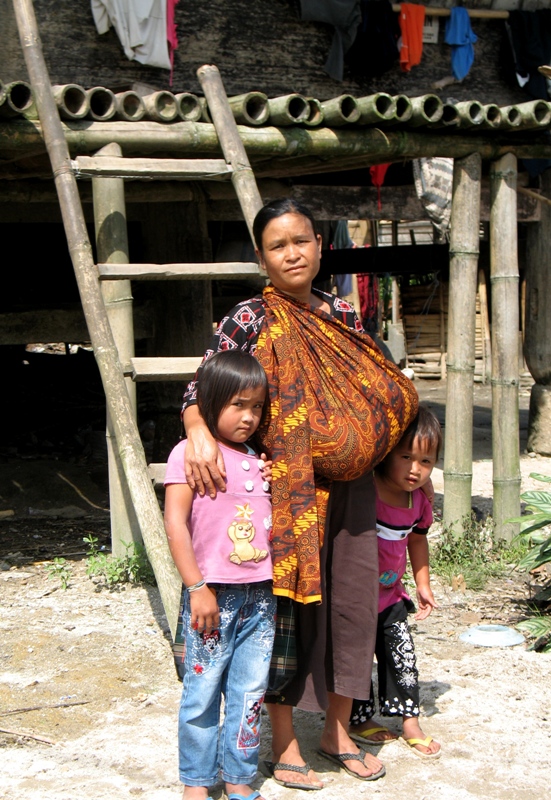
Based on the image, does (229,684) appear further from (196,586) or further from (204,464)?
(204,464)

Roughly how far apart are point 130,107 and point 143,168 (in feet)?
1.56

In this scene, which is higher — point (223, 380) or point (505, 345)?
point (505, 345)

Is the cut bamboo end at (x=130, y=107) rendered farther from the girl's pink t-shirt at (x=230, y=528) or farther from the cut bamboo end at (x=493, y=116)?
the girl's pink t-shirt at (x=230, y=528)

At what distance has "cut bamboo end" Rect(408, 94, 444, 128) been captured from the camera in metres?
4.78

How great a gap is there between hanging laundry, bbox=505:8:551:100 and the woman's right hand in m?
6.83

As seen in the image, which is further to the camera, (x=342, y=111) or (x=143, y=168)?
(x=342, y=111)

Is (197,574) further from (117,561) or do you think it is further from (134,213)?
(134,213)

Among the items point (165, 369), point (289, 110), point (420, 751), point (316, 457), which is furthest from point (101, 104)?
point (420, 751)

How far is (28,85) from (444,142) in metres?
2.26

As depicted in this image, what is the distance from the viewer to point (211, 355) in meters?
2.56

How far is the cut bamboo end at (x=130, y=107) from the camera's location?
4.32 meters

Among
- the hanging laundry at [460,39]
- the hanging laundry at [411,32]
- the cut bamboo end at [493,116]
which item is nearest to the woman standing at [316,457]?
the cut bamboo end at [493,116]

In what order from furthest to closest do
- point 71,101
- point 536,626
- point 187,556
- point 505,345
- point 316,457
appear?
point 505,345
point 71,101
point 536,626
point 316,457
point 187,556

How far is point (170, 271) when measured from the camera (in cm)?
391
